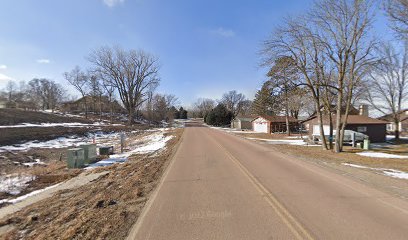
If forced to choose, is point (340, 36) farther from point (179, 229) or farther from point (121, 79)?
point (121, 79)

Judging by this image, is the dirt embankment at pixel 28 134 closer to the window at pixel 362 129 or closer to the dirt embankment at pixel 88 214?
the dirt embankment at pixel 88 214

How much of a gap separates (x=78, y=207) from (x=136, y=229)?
3.20 metres

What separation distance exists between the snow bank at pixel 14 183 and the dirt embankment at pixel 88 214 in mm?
3334

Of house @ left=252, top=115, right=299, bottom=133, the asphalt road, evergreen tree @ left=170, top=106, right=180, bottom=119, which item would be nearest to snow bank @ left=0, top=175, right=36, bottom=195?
the asphalt road

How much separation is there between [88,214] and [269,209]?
14.3 feet

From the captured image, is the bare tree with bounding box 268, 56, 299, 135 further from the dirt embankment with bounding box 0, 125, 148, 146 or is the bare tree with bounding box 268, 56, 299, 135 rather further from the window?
the dirt embankment with bounding box 0, 125, 148, 146

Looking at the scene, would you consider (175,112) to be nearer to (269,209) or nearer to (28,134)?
(28,134)

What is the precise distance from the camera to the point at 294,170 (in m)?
12.2

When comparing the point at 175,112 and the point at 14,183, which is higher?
the point at 175,112

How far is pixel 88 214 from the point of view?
22.3 ft

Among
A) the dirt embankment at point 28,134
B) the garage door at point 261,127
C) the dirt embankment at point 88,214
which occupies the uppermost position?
the garage door at point 261,127

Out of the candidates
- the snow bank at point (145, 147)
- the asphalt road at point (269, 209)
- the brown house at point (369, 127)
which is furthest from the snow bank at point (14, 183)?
the brown house at point (369, 127)

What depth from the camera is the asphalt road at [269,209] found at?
5.36 m

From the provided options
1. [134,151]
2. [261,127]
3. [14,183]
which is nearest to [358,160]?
[134,151]
